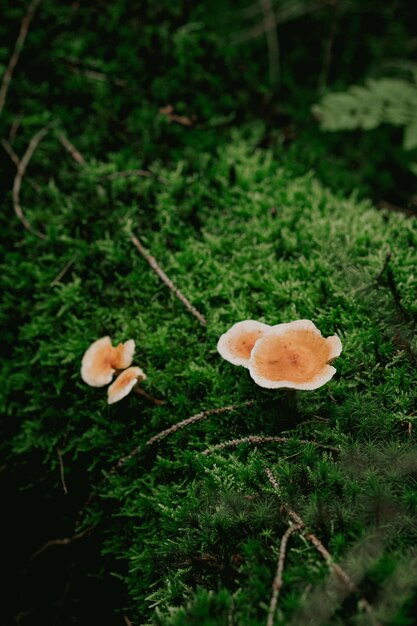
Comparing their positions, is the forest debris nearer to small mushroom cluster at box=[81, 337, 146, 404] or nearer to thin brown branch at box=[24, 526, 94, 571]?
small mushroom cluster at box=[81, 337, 146, 404]

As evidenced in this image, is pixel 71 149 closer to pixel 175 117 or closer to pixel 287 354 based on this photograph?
pixel 175 117

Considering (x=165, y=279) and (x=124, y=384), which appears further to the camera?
(x=165, y=279)

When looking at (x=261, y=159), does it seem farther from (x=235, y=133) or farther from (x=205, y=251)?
(x=205, y=251)

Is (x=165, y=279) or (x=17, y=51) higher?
(x=17, y=51)

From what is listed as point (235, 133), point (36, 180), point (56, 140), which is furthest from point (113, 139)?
point (235, 133)

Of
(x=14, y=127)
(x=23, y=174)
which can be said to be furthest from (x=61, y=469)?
(x=14, y=127)

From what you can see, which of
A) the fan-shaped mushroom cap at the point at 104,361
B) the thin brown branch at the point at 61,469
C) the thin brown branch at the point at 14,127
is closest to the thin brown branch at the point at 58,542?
the thin brown branch at the point at 61,469

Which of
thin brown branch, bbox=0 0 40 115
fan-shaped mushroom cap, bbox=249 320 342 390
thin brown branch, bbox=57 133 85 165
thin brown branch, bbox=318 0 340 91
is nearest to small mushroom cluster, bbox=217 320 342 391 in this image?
fan-shaped mushroom cap, bbox=249 320 342 390

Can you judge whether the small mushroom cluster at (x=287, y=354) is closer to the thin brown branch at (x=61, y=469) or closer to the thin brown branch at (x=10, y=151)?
the thin brown branch at (x=61, y=469)
